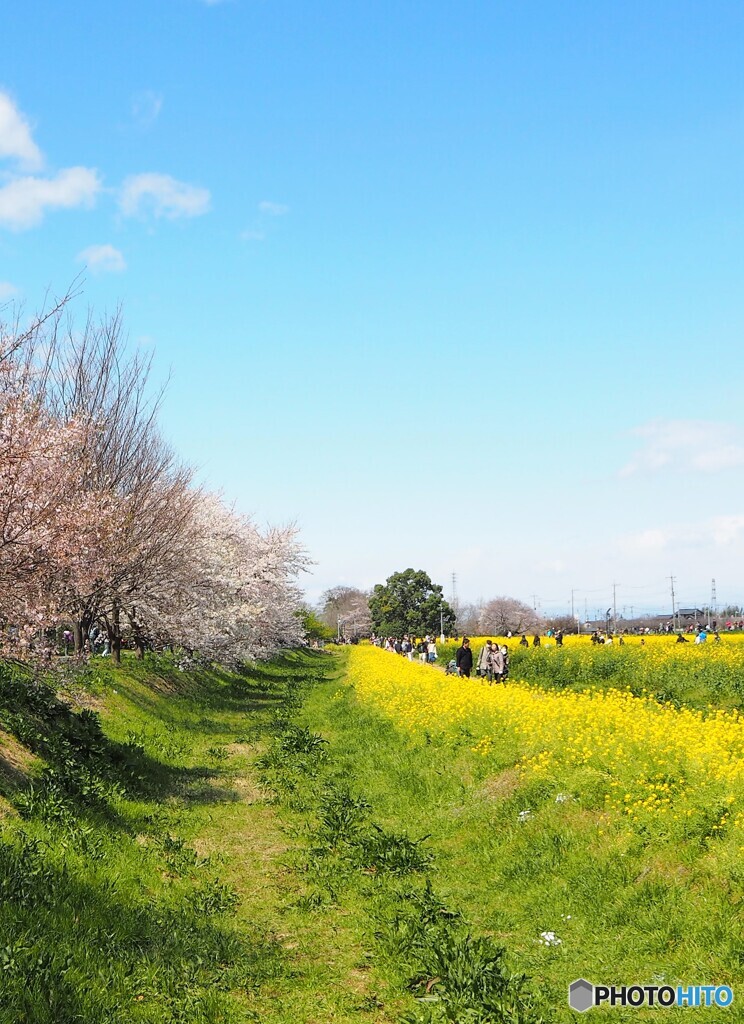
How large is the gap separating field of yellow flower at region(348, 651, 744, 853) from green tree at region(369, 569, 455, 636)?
99.1m

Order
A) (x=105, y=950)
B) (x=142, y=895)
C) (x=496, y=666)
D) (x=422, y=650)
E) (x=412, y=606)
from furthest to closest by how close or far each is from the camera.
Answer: (x=412, y=606) < (x=422, y=650) < (x=496, y=666) < (x=142, y=895) < (x=105, y=950)

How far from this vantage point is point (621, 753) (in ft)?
40.4

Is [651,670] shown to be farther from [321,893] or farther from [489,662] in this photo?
[321,893]

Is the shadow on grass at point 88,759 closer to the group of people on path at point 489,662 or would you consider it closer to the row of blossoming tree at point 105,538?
the row of blossoming tree at point 105,538

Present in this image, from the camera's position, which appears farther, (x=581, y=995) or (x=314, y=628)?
(x=314, y=628)

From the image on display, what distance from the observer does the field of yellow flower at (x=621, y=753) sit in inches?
391

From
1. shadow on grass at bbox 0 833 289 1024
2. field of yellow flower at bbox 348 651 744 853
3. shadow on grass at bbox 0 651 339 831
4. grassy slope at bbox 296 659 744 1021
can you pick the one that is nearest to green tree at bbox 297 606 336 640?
shadow on grass at bbox 0 651 339 831

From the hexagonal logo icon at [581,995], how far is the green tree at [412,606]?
361 feet

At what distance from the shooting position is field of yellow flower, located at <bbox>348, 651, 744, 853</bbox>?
32.6 feet

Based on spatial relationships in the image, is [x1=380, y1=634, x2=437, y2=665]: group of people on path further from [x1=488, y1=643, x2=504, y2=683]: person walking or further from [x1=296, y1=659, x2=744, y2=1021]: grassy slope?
[x1=296, y1=659, x2=744, y2=1021]: grassy slope

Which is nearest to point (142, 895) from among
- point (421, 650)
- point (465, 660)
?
point (465, 660)

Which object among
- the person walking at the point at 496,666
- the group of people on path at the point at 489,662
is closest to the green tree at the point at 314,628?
the group of people on path at the point at 489,662

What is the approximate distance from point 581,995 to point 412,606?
11320 cm

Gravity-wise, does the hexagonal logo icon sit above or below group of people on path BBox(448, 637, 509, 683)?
below
